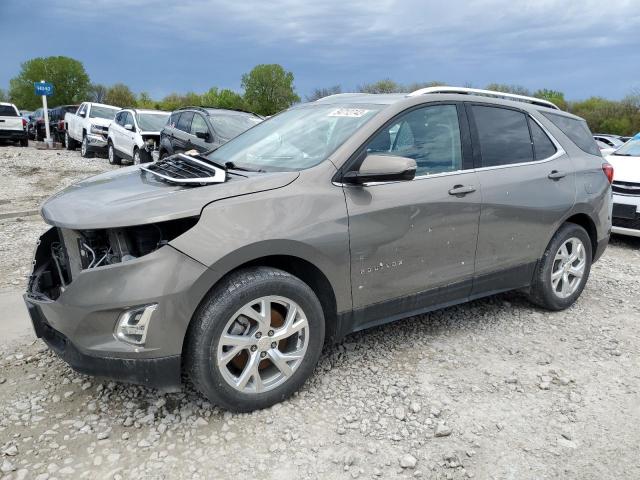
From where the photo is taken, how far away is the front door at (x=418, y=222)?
3234mm

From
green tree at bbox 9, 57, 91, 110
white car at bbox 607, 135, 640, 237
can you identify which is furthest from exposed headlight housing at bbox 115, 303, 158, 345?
green tree at bbox 9, 57, 91, 110

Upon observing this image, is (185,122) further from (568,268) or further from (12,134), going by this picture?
(12,134)

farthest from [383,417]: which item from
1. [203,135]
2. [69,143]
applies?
[69,143]

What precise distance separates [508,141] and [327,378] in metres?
2.23

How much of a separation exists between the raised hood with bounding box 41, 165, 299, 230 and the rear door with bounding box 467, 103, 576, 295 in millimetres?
1558

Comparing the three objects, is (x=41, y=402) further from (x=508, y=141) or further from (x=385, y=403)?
(x=508, y=141)

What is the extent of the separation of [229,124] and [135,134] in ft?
14.1

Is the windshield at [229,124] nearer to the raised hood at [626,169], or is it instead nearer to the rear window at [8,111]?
the raised hood at [626,169]

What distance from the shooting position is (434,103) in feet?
12.3

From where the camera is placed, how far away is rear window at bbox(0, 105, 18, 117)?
21.9 metres

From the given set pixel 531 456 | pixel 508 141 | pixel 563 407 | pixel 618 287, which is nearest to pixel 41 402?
pixel 531 456

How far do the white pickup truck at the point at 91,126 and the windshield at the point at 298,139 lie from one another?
14.4 m

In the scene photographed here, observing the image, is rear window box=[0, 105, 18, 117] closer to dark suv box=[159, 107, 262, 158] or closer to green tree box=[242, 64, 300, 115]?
dark suv box=[159, 107, 262, 158]

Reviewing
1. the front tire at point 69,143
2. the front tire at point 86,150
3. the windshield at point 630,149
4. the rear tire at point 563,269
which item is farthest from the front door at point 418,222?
the front tire at point 69,143
